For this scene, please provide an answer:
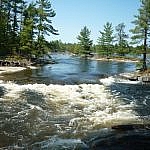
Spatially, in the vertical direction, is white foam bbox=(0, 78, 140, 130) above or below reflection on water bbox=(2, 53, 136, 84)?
below

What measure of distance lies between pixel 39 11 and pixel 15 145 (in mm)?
50486

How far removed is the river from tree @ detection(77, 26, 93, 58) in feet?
243

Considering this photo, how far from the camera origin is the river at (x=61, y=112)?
1496cm

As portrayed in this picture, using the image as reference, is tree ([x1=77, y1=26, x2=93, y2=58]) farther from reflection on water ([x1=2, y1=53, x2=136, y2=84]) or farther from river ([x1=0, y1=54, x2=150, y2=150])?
river ([x1=0, y1=54, x2=150, y2=150])

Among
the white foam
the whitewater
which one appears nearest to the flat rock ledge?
the white foam

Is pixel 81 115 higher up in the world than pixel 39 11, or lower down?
lower down

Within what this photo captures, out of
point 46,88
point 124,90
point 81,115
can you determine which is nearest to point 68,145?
point 81,115

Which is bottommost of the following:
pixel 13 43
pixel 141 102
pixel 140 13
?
pixel 141 102

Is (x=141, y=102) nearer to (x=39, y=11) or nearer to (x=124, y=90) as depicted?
(x=124, y=90)

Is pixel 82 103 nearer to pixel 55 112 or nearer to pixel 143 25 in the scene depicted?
pixel 55 112

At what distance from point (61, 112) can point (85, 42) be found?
86.5m

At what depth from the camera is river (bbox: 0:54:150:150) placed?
49.1 feet

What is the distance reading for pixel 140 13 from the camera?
45.8 meters

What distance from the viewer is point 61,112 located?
67.2 feet
